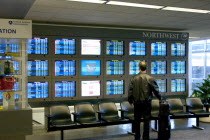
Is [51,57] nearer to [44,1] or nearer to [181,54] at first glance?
[44,1]

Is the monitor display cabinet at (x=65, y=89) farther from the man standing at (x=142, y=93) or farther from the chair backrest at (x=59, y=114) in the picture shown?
the man standing at (x=142, y=93)

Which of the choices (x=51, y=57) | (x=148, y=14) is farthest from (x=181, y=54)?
(x=51, y=57)

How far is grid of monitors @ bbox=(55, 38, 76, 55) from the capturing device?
615 centimetres

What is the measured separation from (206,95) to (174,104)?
1.38 meters

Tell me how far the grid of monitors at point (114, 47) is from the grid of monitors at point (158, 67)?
102 cm

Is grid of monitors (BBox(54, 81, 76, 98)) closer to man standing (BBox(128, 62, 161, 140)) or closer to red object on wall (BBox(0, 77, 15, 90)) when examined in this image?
man standing (BBox(128, 62, 161, 140))

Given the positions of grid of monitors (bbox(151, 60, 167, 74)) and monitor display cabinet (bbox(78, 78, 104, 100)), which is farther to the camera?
grid of monitors (bbox(151, 60, 167, 74))

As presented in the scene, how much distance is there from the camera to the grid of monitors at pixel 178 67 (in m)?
7.41

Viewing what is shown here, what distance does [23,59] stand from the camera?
4.31 metres

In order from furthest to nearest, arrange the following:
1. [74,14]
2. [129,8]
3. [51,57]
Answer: [51,57] < [74,14] < [129,8]

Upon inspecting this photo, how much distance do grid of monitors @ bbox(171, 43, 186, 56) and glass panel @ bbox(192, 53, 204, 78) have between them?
366cm

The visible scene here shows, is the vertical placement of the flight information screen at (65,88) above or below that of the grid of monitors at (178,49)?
below

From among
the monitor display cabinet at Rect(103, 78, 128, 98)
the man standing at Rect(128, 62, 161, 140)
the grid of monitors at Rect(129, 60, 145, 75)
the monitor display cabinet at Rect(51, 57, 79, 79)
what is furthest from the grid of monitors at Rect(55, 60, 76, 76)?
the man standing at Rect(128, 62, 161, 140)

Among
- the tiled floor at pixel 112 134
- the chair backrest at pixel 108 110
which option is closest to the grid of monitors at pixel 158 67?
the tiled floor at pixel 112 134
